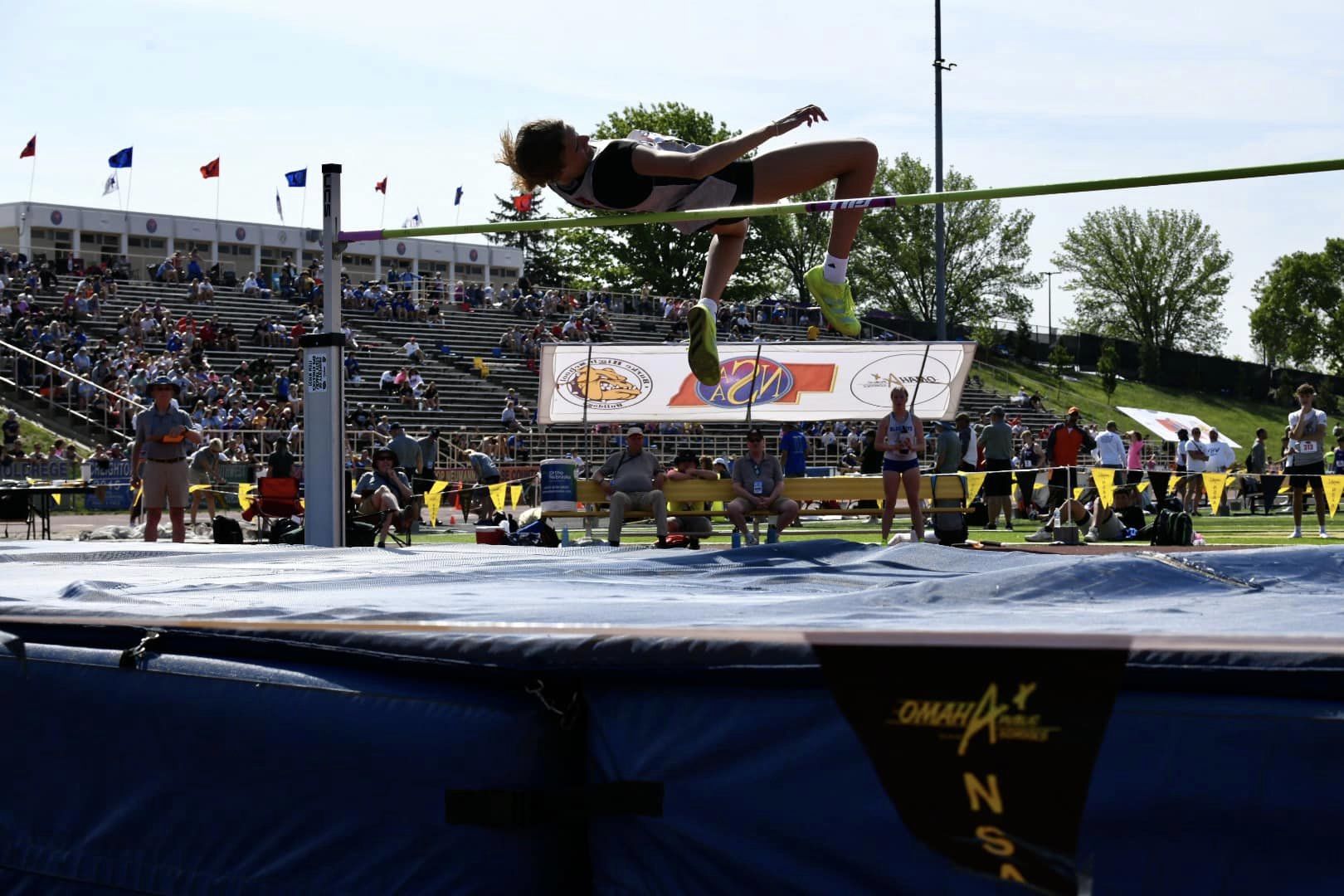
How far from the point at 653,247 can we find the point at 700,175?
35.3 metres

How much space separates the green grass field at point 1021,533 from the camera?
1158cm

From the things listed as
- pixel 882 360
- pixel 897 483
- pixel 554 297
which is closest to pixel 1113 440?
pixel 882 360

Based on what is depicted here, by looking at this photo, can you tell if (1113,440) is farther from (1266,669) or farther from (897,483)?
(1266,669)

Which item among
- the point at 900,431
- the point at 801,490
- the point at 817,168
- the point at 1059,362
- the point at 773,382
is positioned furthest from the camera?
the point at 1059,362

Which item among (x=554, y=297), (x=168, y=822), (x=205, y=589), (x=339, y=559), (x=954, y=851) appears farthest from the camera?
(x=554, y=297)

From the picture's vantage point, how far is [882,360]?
13.5m

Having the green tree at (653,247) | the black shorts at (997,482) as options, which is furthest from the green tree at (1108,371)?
the black shorts at (997,482)

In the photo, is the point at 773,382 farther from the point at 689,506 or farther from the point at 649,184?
the point at 649,184

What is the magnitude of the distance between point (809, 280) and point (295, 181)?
102 feet

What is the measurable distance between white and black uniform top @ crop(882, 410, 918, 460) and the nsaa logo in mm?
4000

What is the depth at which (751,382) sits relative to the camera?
44.6 feet

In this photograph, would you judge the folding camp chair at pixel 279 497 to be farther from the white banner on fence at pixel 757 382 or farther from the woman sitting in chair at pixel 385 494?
the white banner on fence at pixel 757 382

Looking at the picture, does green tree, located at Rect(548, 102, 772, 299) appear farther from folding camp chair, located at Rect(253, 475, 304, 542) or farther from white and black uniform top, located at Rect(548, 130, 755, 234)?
white and black uniform top, located at Rect(548, 130, 755, 234)

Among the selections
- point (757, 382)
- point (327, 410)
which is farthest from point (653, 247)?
point (327, 410)
